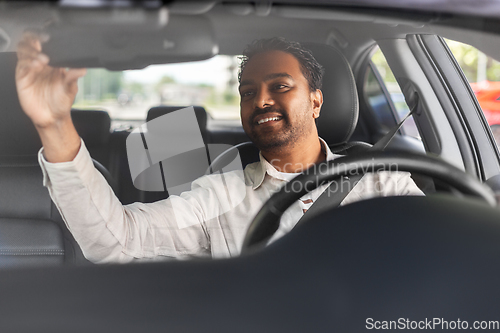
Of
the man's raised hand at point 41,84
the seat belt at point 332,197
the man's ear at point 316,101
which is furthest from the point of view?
the man's ear at point 316,101

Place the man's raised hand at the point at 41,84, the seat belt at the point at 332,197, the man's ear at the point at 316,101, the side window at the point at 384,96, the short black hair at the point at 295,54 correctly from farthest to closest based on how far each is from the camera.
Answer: the side window at the point at 384,96 → the man's ear at the point at 316,101 → the short black hair at the point at 295,54 → the seat belt at the point at 332,197 → the man's raised hand at the point at 41,84

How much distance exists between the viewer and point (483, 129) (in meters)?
1.48

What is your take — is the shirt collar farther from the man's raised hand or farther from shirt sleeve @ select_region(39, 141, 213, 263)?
the man's raised hand

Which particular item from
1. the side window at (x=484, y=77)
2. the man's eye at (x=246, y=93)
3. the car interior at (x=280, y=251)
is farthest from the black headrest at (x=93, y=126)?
the side window at (x=484, y=77)

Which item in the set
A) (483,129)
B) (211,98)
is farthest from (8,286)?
(483,129)

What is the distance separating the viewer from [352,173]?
0.88 meters

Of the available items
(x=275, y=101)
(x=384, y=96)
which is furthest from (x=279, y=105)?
(x=384, y=96)

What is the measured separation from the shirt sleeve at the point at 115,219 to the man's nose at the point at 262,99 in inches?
10.7

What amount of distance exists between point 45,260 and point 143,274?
725mm

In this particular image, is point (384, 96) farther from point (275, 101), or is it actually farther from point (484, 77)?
point (275, 101)

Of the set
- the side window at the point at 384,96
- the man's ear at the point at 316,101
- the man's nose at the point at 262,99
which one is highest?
the side window at the point at 384,96

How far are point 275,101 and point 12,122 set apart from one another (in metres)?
0.68

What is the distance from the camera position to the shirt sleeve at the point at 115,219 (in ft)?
3.24

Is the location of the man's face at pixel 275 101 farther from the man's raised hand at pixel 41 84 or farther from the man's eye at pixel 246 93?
the man's raised hand at pixel 41 84
